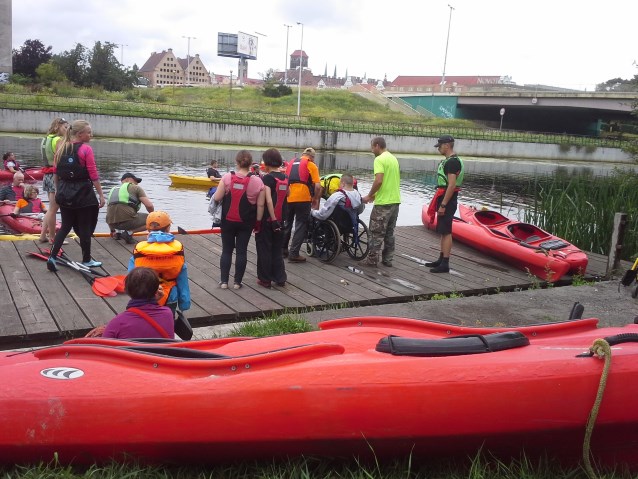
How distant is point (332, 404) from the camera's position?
269cm

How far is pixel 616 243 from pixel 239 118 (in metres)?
43.8

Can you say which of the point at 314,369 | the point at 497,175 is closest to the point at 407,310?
the point at 314,369

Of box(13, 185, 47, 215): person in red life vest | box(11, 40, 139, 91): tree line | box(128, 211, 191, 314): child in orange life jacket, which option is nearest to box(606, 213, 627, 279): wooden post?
box(128, 211, 191, 314): child in orange life jacket

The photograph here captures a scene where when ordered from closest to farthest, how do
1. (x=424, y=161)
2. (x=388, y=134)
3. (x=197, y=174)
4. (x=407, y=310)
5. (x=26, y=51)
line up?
(x=407, y=310) → (x=197, y=174) → (x=424, y=161) → (x=388, y=134) → (x=26, y=51)

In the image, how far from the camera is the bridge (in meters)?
55.1

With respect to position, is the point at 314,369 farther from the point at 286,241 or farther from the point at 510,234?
the point at 510,234

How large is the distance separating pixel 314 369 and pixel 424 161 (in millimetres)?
40570

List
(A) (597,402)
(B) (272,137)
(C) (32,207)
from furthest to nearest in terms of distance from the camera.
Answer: (B) (272,137), (C) (32,207), (A) (597,402)

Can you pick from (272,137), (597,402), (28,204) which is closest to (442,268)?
(597,402)

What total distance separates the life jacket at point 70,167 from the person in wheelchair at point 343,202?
3.10 metres

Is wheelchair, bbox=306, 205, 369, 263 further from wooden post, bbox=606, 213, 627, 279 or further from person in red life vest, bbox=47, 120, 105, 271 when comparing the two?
wooden post, bbox=606, 213, 627, 279

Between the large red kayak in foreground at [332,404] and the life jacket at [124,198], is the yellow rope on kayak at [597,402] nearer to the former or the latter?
the large red kayak in foreground at [332,404]

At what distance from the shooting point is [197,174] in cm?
2562

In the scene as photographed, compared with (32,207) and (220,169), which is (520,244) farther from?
(220,169)
